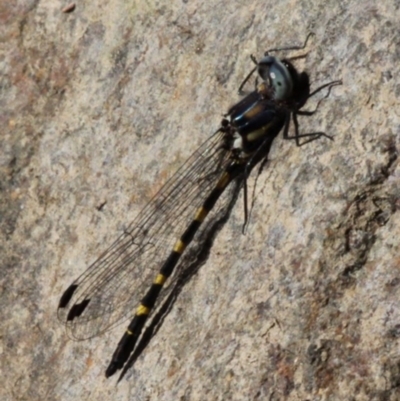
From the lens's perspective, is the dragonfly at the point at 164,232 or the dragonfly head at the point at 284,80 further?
the dragonfly at the point at 164,232

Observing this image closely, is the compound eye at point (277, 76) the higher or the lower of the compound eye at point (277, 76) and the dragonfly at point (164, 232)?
the higher

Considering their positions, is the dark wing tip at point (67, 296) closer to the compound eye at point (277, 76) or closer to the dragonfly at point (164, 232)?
the dragonfly at point (164, 232)

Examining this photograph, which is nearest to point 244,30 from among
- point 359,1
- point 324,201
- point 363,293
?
point 359,1

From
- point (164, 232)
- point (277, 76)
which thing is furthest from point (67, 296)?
point (277, 76)

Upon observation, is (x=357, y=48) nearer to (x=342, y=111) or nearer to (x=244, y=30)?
(x=342, y=111)

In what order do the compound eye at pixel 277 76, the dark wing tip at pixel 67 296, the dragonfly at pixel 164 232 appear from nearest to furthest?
1. the compound eye at pixel 277 76
2. the dragonfly at pixel 164 232
3. the dark wing tip at pixel 67 296

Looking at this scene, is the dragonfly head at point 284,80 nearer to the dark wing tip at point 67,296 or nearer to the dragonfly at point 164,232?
the dragonfly at point 164,232

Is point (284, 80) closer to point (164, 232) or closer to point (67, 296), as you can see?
point (164, 232)

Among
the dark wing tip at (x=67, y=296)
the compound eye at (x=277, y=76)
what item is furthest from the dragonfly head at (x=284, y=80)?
the dark wing tip at (x=67, y=296)

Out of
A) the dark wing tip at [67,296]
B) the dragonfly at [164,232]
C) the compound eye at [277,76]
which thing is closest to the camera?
the compound eye at [277,76]
